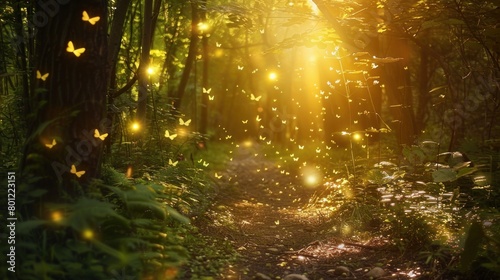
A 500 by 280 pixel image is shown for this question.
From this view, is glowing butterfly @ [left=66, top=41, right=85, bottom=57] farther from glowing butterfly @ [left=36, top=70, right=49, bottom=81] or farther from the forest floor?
the forest floor

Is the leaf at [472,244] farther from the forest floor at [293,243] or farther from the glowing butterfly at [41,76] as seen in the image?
the glowing butterfly at [41,76]

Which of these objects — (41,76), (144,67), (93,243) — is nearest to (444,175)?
(93,243)

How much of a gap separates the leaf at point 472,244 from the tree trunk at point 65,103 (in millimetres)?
3542

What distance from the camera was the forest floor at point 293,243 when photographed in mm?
5629

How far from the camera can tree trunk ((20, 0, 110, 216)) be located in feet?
14.9

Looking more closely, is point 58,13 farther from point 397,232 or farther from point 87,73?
point 397,232

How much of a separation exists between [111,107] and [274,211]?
3720mm

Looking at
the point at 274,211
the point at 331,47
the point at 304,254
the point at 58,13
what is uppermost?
the point at 58,13

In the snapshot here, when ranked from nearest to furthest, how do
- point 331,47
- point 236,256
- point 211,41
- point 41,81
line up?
point 41,81 < point 236,256 < point 331,47 < point 211,41

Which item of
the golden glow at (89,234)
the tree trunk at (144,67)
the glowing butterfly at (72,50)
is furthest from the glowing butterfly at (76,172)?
the tree trunk at (144,67)

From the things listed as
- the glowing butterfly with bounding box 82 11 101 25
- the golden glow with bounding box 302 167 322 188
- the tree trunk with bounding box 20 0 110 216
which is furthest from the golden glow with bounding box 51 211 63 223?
the golden glow with bounding box 302 167 322 188

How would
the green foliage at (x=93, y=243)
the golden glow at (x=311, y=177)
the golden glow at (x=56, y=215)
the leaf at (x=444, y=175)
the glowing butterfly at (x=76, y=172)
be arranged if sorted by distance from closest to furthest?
1. the green foliage at (x=93, y=243)
2. the golden glow at (x=56, y=215)
3. the glowing butterfly at (x=76, y=172)
4. the leaf at (x=444, y=175)
5. the golden glow at (x=311, y=177)

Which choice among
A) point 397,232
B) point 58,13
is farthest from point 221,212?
point 58,13

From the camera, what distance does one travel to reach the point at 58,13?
466cm
